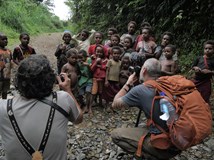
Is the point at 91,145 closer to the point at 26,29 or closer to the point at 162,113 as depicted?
the point at 162,113

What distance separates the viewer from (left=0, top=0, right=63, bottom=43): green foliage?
17.7 m

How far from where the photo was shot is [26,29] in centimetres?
1970

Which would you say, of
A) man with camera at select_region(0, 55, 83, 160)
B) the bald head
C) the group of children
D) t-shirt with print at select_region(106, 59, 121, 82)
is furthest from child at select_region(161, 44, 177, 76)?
man with camera at select_region(0, 55, 83, 160)

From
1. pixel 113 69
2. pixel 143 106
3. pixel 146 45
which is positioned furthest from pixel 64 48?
pixel 143 106

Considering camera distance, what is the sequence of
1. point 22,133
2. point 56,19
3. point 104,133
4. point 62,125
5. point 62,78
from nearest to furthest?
point 22,133 → point 62,125 → point 62,78 → point 104,133 → point 56,19

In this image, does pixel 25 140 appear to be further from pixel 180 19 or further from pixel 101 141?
pixel 180 19

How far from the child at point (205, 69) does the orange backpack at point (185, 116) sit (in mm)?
2029

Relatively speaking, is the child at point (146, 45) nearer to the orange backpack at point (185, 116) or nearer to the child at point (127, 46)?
the child at point (127, 46)

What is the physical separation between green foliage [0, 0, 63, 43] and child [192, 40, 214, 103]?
Result: 13.4 meters

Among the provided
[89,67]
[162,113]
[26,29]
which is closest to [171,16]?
[89,67]

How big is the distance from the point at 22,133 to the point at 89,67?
12.3 ft

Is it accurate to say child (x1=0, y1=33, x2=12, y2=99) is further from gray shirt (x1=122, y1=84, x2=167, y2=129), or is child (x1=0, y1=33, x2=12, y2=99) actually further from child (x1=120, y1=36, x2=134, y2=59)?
gray shirt (x1=122, y1=84, x2=167, y2=129)

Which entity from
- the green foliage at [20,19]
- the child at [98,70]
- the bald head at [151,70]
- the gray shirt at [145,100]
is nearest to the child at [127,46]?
the child at [98,70]

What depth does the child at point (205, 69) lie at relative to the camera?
479 cm
